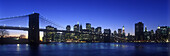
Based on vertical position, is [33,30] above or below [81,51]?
above

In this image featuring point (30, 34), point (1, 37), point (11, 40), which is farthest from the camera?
point (11, 40)

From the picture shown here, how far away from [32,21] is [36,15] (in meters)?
2.62

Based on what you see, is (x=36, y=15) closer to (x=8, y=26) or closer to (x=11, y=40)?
(x=8, y=26)

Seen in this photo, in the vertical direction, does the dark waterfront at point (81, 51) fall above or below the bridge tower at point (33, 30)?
below

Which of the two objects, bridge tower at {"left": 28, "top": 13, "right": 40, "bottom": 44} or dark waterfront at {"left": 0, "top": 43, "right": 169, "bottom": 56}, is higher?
bridge tower at {"left": 28, "top": 13, "right": 40, "bottom": 44}

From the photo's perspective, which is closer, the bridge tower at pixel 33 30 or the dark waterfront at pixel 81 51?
the dark waterfront at pixel 81 51

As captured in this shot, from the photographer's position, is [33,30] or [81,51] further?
[33,30]

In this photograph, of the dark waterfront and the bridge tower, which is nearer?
the dark waterfront

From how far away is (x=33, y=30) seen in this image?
2613 inches

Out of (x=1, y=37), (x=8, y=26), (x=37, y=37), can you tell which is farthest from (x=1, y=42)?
(x=37, y=37)

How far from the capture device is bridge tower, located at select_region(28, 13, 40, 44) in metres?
64.9

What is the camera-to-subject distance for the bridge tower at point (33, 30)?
6489 cm

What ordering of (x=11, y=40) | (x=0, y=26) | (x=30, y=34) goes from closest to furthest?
(x=0, y=26) → (x=30, y=34) → (x=11, y=40)

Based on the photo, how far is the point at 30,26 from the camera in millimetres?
67938
